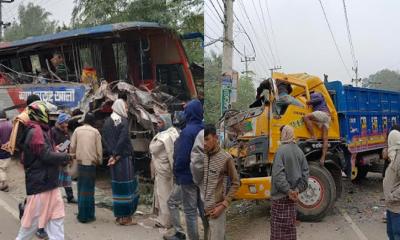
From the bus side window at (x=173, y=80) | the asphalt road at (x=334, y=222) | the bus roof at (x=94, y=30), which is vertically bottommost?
the asphalt road at (x=334, y=222)

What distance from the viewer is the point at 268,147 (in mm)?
6809

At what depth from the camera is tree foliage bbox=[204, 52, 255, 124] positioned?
7.70m

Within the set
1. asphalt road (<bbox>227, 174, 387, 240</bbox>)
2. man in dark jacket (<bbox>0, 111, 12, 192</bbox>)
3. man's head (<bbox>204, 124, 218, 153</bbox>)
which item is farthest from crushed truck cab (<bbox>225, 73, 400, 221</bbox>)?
man in dark jacket (<bbox>0, 111, 12, 192</bbox>)

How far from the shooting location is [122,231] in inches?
244

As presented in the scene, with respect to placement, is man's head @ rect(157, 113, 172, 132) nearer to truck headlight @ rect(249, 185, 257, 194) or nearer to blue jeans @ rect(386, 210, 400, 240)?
truck headlight @ rect(249, 185, 257, 194)

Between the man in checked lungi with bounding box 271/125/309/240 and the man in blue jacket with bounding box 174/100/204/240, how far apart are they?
0.92 meters

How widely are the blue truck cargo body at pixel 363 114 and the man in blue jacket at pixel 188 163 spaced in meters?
3.64

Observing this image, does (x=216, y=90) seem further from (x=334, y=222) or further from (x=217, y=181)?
(x=217, y=181)

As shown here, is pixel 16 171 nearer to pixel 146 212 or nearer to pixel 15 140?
pixel 146 212

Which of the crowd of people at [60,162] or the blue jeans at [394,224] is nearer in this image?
the crowd of people at [60,162]

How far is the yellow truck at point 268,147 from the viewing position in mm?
6805

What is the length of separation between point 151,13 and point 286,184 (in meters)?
8.93

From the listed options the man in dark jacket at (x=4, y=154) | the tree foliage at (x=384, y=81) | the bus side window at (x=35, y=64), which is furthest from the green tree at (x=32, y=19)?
the man in dark jacket at (x=4, y=154)

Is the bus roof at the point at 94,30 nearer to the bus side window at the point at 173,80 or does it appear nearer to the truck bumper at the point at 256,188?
the bus side window at the point at 173,80
